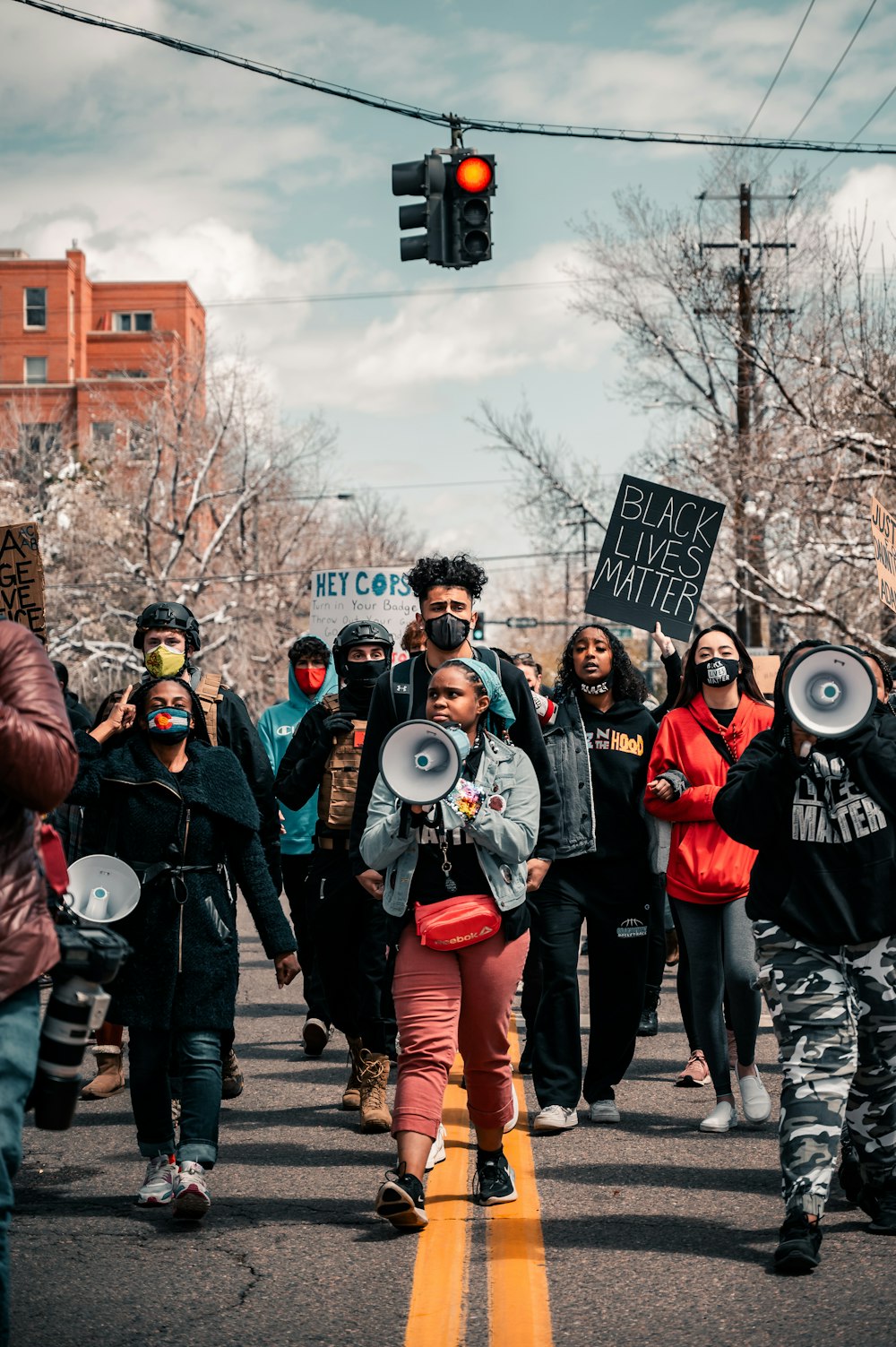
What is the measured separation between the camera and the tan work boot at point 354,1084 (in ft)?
25.0

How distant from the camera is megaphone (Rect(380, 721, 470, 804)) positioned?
18.4 ft

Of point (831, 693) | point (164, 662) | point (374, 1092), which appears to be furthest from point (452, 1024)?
point (164, 662)

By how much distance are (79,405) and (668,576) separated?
218 feet

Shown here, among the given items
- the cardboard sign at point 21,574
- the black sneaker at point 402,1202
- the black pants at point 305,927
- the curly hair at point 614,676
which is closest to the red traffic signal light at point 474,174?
the cardboard sign at point 21,574

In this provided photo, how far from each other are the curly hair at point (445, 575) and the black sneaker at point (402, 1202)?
7.49 feet

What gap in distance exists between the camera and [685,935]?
7570mm

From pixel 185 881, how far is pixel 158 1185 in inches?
41.5

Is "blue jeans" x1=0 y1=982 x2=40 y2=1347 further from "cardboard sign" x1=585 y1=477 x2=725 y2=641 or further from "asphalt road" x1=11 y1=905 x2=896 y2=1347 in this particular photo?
"cardboard sign" x1=585 y1=477 x2=725 y2=641

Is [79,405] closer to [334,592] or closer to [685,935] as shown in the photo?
[334,592]

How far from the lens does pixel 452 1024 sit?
5.72 meters

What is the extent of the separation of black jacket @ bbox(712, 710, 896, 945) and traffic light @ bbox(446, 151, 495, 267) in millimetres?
6948

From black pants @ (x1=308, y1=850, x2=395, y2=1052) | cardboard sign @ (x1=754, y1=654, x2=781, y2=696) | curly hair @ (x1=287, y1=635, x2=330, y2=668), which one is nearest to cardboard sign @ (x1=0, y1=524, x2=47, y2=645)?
curly hair @ (x1=287, y1=635, x2=330, y2=668)

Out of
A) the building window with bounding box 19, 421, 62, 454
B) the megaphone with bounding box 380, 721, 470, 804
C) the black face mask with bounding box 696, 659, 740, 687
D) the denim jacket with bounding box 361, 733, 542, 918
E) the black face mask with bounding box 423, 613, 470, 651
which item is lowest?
the denim jacket with bounding box 361, 733, 542, 918

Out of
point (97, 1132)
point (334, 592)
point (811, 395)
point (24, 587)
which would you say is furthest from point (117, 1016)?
point (811, 395)
